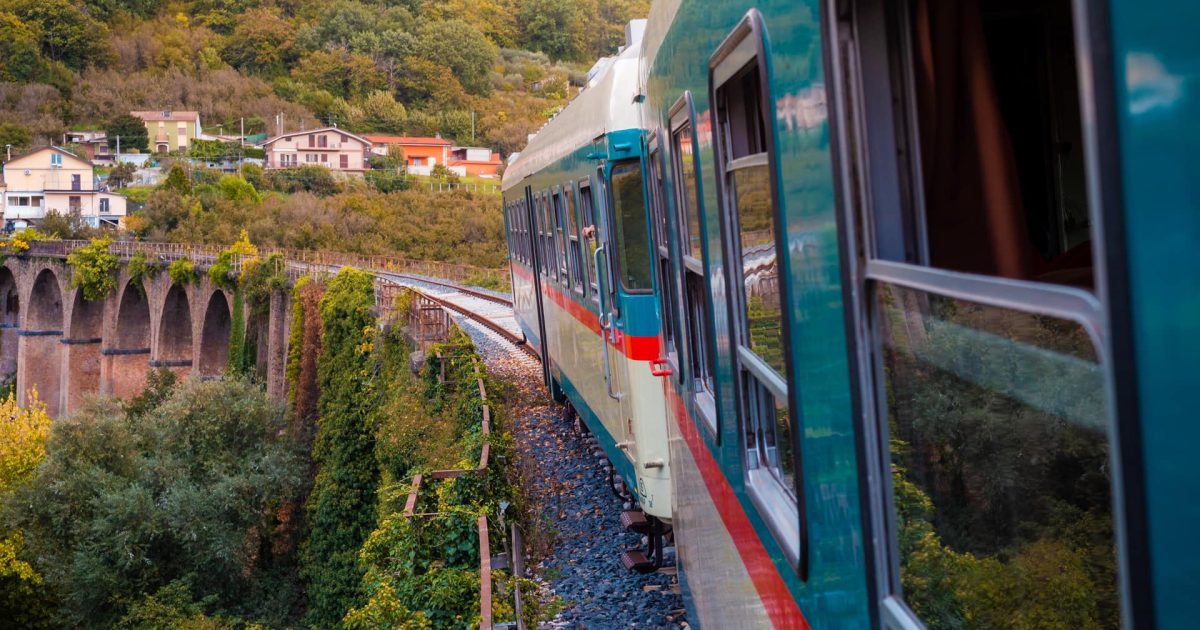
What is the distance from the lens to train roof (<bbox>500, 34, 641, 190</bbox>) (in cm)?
661

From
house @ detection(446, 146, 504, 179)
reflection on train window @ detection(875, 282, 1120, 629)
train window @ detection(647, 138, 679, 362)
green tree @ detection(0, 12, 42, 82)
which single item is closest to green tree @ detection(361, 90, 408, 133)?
house @ detection(446, 146, 504, 179)

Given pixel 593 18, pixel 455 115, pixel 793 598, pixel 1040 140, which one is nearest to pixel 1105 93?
pixel 1040 140

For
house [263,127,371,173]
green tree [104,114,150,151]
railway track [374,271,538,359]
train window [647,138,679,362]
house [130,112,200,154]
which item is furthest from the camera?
house [130,112,200,154]

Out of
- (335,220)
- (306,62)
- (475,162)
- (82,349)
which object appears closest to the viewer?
(82,349)

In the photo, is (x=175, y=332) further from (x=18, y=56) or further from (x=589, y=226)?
(x=18, y=56)

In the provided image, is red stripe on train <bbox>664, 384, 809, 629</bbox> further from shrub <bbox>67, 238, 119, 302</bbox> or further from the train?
shrub <bbox>67, 238, 119, 302</bbox>

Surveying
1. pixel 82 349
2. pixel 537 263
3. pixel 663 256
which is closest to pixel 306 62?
pixel 82 349

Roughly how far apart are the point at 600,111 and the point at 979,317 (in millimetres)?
6001

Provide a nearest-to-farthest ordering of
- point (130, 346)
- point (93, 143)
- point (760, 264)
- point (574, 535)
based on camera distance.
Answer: point (760, 264) < point (574, 535) < point (130, 346) < point (93, 143)

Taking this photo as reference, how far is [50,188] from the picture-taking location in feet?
256

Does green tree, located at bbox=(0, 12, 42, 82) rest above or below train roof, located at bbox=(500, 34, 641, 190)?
above

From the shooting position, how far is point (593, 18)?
128125 mm

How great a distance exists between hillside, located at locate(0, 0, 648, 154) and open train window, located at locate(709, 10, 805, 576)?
9415 centimetres

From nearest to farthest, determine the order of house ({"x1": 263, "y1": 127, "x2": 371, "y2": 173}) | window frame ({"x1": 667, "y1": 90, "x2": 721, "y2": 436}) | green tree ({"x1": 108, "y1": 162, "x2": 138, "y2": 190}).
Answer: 1. window frame ({"x1": 667, "y1": 90, "x2": 721, "y2": 436})
2. green tree ({"x1": 108, "y1": 162, "x2": 138, "y2": 190})
3. house ({"x1": 263, "y1": 127, "x2": 371, "y2": 173})
